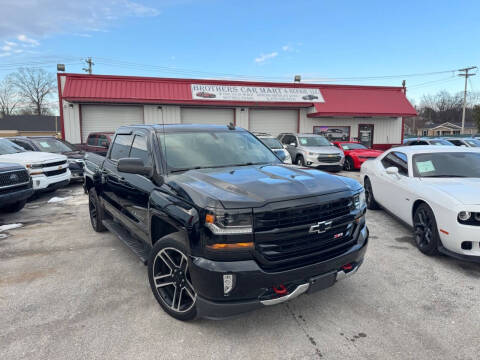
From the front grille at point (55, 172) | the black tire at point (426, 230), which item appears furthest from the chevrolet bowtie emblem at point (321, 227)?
the front grille at point (55, 172)

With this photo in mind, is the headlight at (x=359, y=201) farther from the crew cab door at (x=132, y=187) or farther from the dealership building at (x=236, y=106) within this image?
the dealership building at (x=236, y=106)

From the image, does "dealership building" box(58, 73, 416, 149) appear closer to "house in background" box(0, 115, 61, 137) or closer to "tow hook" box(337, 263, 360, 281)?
"tow hook" box(337, 263, 360, 281)

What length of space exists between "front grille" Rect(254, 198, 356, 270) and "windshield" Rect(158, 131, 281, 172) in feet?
4.16

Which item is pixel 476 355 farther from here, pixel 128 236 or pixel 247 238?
pixel 128 236

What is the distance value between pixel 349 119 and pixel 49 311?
21.9m

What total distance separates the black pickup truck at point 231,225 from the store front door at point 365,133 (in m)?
20.3

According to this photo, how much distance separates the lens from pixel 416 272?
3949 mm

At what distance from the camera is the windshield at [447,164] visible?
4910 millimetres

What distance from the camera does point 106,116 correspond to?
59.7 feet

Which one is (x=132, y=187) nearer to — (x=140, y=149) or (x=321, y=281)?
(x=140, y=149)

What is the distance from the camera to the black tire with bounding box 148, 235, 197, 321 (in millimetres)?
2748

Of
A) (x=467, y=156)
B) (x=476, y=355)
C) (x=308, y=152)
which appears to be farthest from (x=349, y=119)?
(x=476, y=355)

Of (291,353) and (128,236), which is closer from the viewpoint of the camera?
(291,353)

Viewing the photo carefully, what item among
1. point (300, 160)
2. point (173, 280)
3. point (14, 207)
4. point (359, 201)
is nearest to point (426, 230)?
point (359, 201)
